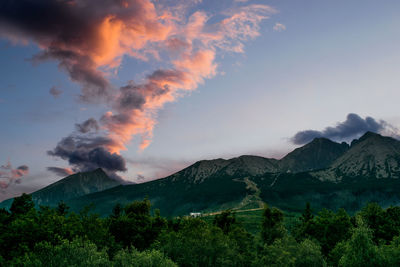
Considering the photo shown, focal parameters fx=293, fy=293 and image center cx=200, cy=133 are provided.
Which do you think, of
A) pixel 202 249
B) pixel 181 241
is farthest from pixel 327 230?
pixel 181 241

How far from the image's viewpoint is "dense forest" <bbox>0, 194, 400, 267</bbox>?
49781 millimetres

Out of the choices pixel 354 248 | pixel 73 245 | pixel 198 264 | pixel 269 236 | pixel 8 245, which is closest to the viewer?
pixel 354 248

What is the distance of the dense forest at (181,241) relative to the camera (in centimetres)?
4978

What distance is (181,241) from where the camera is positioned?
2872 inches

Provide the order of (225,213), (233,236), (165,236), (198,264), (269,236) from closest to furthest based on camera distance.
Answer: (198,264) < (165,236) < (233,236) < (269,236) < (225,213)

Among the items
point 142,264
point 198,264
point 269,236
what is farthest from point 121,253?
point 269,236

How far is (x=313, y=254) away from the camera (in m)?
61.7

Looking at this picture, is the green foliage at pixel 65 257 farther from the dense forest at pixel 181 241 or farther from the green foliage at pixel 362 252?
the green foliage at pixel 362 252

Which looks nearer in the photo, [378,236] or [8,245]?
[8,245]

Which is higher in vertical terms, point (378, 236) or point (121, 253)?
point (121, 253)

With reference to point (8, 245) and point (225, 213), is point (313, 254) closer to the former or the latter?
point (225, 213)

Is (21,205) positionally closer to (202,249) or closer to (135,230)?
(135,230)

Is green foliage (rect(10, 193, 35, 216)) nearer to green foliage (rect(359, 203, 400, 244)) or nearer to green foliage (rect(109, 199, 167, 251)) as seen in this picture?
green foliage (rect(109, 199, 167, 251))

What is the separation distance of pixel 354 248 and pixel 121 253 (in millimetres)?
40471
